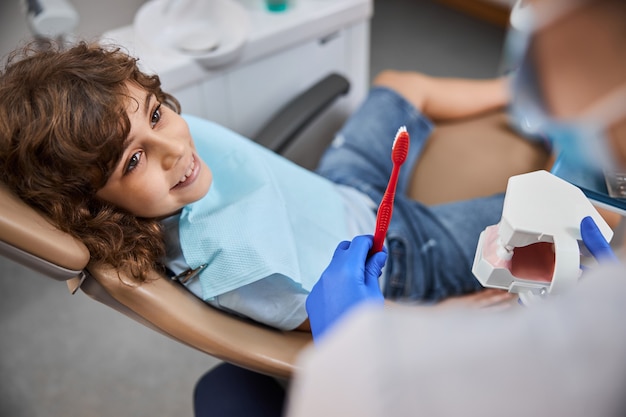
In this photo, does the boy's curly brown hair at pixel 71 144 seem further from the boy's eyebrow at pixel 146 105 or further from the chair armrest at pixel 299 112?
the chair armrest at pixel 299 112

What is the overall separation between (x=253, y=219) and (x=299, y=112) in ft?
1.70

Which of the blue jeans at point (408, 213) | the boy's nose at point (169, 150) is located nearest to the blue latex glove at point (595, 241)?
the blue jeans at point (408, 213)

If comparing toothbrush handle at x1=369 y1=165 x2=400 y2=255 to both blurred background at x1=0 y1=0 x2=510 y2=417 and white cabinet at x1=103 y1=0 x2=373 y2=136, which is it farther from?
blurred background at x1=0 y1=0 x2=510 y2=417

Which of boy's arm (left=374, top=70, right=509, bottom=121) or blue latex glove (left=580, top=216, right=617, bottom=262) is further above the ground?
blue latex glove (left=580, top=216, right=617, bottom=262)

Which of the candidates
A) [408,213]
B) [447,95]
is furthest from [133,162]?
[447,95]

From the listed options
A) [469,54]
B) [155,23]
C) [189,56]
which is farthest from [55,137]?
[469,54]

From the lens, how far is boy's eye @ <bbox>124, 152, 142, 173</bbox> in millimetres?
839

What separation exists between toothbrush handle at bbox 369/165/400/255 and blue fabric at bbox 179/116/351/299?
22 cm

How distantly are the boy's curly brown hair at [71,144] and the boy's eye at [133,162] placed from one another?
3 cm

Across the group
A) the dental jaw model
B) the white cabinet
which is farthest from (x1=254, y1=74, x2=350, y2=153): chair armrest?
the dental jaw model

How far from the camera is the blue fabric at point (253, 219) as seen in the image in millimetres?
875

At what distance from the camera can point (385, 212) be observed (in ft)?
2.16

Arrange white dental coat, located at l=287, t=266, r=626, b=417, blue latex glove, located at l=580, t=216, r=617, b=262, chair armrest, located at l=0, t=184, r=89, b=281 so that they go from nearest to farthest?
white dental coat, located at l=287, t=266, r=626, b=417, blue latex glove, located at l=580, t=216, r=617, b=262, chair armrest, located at l=0, t=184, r=89, b=281

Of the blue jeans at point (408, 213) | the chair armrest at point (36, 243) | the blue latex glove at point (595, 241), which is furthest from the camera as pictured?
the blue jeans at point (408, 213)
